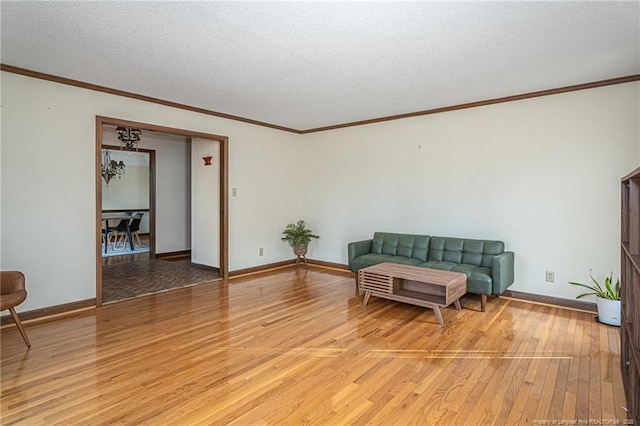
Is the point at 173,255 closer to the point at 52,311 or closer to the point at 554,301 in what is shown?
the point at 52,311

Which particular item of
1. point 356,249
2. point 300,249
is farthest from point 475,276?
point 300,249

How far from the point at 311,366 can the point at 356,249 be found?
260 centimetres

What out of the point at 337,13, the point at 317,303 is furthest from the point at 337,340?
the point at 337,13

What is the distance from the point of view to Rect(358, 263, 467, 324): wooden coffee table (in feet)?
11.5

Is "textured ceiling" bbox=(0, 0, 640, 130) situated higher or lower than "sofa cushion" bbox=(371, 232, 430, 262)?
higher

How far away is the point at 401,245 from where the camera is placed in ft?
16.4

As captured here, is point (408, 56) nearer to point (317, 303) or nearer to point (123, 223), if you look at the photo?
point (317, 303)

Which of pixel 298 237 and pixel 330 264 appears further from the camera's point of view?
pixel 330 264

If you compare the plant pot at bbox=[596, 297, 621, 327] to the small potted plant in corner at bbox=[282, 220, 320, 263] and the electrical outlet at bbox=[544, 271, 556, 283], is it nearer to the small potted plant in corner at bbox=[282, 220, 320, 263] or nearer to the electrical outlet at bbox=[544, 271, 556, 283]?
the electrical outlet at bbox=[544, 271, 556, 283]

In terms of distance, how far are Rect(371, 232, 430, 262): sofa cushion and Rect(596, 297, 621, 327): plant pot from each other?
1.91 meters

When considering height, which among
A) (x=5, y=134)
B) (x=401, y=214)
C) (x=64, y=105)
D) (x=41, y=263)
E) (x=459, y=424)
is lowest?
(x=459, y=424)

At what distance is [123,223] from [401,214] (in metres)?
6.64

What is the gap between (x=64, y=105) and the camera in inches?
148

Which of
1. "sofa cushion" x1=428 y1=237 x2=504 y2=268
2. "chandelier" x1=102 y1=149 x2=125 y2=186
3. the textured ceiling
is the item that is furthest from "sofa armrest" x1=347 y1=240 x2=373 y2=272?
"chandelier" x1=102 y1=149 x2=125 y2=186
